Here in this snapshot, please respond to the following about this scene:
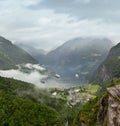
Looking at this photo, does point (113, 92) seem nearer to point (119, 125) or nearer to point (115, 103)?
point (115, 103)

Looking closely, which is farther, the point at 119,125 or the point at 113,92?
the point at 113,92

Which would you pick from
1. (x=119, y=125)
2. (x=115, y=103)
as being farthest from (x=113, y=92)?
(x=119, y=125)

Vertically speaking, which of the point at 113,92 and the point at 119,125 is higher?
the point at 113,92

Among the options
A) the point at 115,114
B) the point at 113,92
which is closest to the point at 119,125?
the point at 115,114

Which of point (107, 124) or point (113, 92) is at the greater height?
→ point (113, 92)

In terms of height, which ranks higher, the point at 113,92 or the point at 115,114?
the point at 113,92

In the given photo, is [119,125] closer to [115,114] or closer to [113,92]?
[115,114]
